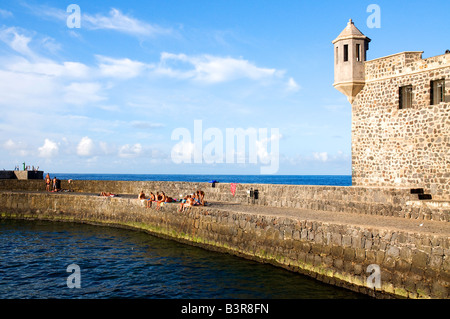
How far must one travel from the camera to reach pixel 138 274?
1429cm

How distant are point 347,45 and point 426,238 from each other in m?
13.4

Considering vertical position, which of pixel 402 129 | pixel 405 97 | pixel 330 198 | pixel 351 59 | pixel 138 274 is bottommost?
pixel 138 274

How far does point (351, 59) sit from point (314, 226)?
36.4 feet

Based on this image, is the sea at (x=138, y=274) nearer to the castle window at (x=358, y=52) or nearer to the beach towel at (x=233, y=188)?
the beach towel at (x=233, y=188)

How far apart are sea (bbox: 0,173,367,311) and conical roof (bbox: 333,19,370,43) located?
13.0 m

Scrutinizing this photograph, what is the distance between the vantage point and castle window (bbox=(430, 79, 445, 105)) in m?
18.0

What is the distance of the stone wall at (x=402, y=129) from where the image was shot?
17.9m

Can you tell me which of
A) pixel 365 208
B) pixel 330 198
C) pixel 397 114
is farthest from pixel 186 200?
pixel 397 114

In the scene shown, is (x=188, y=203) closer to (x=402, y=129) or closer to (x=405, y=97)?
(x=402, y=129)

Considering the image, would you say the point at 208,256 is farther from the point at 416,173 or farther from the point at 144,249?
the point at 416,173

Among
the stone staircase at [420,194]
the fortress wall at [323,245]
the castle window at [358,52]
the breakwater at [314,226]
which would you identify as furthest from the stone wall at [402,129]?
the fortress wall at [323,245]

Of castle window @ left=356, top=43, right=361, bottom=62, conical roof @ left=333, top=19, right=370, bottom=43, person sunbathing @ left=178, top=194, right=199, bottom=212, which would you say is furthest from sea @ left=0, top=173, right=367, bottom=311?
conical roof @ left=333, top=19, right=370, bottom=43

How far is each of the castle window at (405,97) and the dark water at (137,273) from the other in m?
10.9
